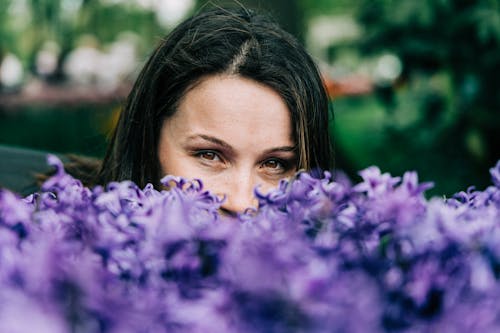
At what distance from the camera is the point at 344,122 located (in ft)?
29.6

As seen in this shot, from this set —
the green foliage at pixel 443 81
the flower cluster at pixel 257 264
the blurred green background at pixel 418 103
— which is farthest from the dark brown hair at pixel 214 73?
the green foliage at pixel 443 81

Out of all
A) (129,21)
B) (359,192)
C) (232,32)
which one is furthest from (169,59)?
(129,21)

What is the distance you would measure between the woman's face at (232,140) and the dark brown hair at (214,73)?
7cm

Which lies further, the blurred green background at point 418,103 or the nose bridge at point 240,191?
the blurred green background at point 418,103

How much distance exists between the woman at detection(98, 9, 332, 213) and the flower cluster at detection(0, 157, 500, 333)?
84 centimetres

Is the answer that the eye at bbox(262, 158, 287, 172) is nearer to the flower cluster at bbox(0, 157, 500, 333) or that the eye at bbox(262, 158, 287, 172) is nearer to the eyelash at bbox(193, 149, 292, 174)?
the eyelash at bbox(193, 149, 292, 174)

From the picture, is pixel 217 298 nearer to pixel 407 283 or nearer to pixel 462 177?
pixel 407 283

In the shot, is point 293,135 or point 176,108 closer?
point 293,135

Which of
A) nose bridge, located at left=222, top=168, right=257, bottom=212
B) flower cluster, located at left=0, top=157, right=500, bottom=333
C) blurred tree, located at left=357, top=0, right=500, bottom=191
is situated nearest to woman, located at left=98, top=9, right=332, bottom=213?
nose bridge, located at left=222, top=168, right=257, bottom=212

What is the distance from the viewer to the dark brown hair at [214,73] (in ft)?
7.61

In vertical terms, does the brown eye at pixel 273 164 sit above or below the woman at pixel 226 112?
below

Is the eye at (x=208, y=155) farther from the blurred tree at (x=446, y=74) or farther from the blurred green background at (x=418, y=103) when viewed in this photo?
the blurred tree at (x=446, y=74)

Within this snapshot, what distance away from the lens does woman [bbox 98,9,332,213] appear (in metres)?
→ 2.01

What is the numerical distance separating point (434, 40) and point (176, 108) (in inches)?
159
